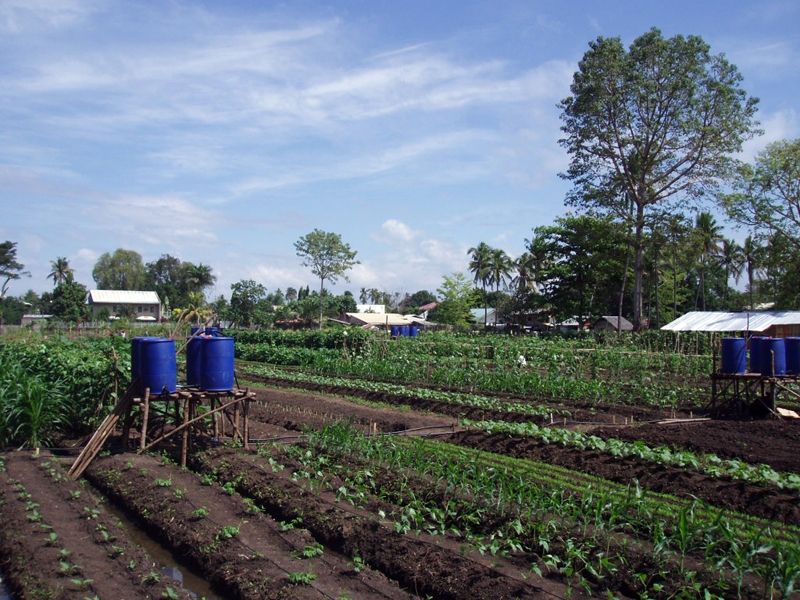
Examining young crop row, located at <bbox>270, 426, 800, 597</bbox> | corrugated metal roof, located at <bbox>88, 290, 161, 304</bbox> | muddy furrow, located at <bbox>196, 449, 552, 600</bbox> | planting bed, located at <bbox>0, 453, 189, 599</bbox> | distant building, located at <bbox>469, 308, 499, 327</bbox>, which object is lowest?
planting bed, located at <bbox>0, 453, 189, 599</bbox>

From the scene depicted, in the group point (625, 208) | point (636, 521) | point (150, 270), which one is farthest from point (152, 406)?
point (150, 270)

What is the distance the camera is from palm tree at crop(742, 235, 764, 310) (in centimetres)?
4319

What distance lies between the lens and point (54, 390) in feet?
44.0

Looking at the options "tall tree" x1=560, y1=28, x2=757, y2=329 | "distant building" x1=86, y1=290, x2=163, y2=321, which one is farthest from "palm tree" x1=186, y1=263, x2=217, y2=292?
"tall tree" x1=560, y1=28, x2=757, y2=329

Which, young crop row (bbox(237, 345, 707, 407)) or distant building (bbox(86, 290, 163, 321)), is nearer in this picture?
young crop row (bbox(237, 345, 707, 407))

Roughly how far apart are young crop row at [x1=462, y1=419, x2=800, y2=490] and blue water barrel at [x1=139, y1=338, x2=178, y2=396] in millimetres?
5824

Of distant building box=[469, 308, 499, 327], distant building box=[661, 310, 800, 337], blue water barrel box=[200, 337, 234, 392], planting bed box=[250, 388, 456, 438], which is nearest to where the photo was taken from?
blue water barrel box=[200, 337, 234, 392]

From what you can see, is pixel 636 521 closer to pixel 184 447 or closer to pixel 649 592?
pixel 649 592

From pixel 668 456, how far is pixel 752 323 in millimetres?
30219

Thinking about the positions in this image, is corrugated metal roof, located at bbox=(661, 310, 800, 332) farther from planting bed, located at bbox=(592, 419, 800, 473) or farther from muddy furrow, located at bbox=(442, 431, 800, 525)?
muddy furrow, located at bbox=(442, 431, 800, 525)

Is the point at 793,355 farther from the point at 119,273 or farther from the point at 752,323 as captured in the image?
the point at 119,273

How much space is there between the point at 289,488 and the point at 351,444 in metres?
1.87

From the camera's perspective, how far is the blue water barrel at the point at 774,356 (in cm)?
1659

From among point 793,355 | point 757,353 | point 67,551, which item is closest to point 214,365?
point 67,551
